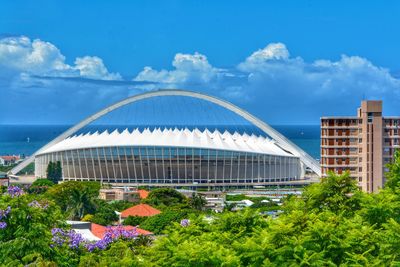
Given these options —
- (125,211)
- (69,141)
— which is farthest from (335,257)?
(69,141)

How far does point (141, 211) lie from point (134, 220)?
3.84 meters

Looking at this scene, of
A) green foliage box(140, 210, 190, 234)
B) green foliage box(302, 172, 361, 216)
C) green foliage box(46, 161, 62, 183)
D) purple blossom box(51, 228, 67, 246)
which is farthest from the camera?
green foliage box(46, 161, 62, 183)

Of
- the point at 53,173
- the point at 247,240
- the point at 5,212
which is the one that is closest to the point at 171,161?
the point at 53,173

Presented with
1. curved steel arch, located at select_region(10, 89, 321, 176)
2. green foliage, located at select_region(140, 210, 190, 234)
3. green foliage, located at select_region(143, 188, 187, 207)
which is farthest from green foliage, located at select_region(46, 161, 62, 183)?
green foliage, located at select_region(140, 210, 190, 234)

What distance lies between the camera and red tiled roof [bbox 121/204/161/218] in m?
68.8

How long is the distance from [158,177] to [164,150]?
3.72 m

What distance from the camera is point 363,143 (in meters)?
64.7

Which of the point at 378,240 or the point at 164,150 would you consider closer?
the point at 378,240

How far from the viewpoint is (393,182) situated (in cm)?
3906

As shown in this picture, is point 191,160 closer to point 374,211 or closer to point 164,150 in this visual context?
point 164,150

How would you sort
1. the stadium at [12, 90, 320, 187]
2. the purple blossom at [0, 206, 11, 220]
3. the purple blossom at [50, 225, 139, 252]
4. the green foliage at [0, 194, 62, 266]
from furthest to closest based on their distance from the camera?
the stadium at [12, 90, 320, 187] → the purple blossom at [50, 225, 139, 252] → the purple blossom at [0, 206, 11, 220] → the green foliage at [0, 194, 62, 266]

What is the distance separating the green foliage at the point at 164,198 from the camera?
3081 inches

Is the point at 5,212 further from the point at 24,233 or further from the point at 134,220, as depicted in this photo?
the point at 134,220

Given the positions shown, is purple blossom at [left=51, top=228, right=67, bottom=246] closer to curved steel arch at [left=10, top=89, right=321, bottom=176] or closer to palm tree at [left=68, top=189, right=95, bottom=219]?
palm tree at [left=68, top=189, right=95, bottom=219]
